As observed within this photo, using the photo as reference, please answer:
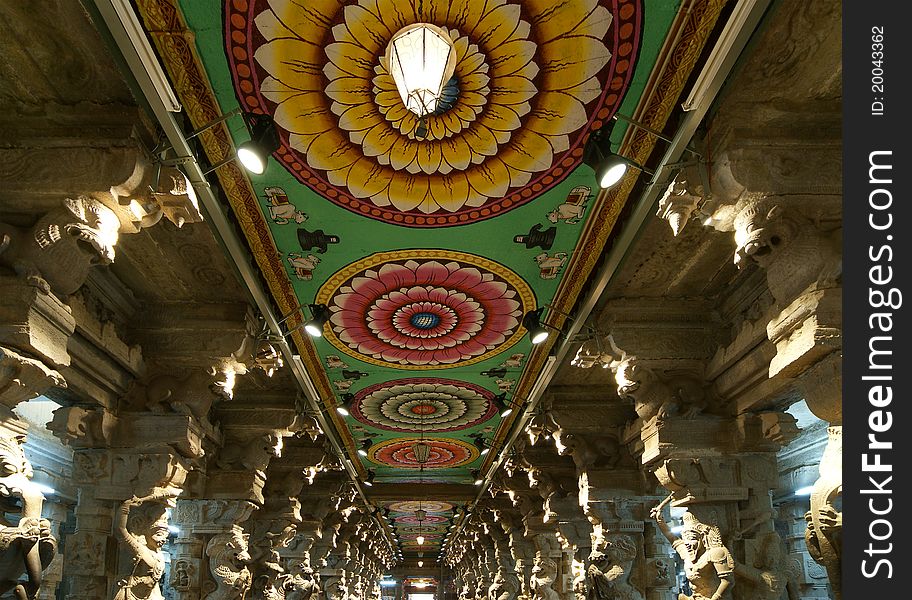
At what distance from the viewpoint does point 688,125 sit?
185 inches

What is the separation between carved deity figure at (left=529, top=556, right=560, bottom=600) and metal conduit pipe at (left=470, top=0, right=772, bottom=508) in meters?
9.87

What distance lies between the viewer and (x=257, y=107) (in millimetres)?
4980

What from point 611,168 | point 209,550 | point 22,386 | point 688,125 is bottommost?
point 209,550

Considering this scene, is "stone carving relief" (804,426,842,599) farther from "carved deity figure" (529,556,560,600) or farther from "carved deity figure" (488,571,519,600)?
"carved deity figure" (488,571,519,600)

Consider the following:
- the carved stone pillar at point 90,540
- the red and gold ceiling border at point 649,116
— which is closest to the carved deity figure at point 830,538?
the red and gold ceiling border at point 649,116

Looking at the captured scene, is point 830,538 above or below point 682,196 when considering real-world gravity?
below

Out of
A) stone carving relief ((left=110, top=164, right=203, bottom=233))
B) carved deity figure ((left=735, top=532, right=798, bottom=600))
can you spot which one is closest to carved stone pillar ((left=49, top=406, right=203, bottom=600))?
stone carving relief ((left=110, top=164, right=203, bottom=233))

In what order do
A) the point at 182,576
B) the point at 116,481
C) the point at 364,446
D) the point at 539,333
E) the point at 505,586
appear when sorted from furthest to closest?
the point at 505,586
the point at 364,446
the point at 182,576
the point at 539,333
the point at 116,481

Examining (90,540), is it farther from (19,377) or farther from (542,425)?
(542,425)

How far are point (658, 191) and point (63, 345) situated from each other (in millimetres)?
4641

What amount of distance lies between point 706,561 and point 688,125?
4.50m

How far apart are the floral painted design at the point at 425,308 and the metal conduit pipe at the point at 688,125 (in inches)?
38.0

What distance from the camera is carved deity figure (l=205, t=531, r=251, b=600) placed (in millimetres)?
10078

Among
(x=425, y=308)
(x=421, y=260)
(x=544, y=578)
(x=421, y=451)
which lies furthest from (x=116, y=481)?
(x=544, y=578)
